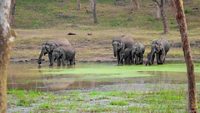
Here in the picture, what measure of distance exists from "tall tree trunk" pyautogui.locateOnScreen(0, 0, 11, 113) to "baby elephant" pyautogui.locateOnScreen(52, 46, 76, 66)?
27.9 m

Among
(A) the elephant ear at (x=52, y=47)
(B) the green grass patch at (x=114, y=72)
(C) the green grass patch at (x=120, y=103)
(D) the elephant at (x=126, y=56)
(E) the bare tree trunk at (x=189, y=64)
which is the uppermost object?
(E) the bare tree trunk at (x=189, y=64)

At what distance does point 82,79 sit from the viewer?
27234 mm

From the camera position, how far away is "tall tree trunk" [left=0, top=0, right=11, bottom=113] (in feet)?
36.0

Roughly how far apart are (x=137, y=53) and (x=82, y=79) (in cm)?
1225

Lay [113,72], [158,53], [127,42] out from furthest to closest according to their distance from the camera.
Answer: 1. [127,42]
2. [158,53]
3. [113,72]

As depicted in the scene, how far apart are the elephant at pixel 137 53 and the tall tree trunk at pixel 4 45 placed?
2826 cm

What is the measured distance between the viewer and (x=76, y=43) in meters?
47.2

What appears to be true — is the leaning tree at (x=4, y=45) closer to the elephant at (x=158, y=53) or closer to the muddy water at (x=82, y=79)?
the muddy water at (x=82, y=79)

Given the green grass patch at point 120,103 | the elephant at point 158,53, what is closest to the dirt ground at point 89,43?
the elephant at point 158,53

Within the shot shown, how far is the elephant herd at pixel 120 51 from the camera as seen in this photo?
38656mm

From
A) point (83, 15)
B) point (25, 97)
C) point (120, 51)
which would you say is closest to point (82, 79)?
point (25, 97)

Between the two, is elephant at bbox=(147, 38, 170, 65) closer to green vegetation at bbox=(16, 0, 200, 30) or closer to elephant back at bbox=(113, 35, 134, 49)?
elephant back at bbox=(113, 35, 134, 49)

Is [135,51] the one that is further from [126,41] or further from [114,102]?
[114,102]

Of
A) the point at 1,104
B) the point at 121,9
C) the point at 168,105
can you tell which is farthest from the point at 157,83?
the point at 121,9
